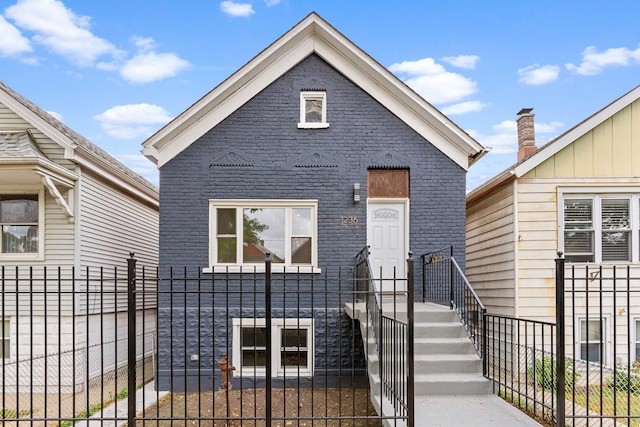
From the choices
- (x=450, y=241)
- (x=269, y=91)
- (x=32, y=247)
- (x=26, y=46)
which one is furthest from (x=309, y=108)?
(x=26, y=46)

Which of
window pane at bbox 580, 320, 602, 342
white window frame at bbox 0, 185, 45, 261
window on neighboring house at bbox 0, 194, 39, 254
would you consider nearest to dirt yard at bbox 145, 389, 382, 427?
white window frame at bbox 0, 185, 45, 261

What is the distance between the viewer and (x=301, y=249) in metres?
10.5

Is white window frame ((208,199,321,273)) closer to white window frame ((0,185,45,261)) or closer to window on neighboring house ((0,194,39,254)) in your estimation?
white window frame ((0,185,45,261))

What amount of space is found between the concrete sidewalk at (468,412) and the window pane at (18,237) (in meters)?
8.68

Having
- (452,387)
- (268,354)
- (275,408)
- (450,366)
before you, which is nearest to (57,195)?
(275,408)

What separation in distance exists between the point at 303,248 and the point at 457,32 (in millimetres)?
11841

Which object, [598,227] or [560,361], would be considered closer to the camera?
[560,361]

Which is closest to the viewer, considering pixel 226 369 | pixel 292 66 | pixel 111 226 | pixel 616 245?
pixel 226 369

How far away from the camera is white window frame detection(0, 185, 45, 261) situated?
1021cm

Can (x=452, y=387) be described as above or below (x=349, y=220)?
below

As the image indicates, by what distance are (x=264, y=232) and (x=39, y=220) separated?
4.79 metres

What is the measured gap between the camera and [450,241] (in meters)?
10.5

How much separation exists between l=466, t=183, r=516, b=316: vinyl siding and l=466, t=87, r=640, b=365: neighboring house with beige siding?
176mm

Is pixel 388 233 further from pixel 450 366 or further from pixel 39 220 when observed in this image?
pixel 39 220
